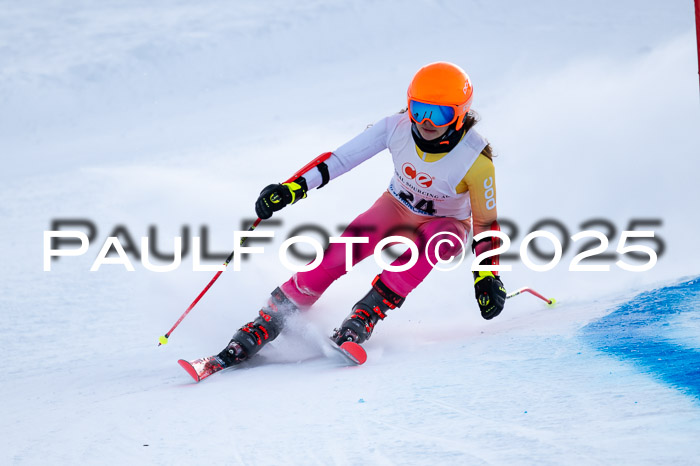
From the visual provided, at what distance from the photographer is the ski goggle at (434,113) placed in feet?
9.72

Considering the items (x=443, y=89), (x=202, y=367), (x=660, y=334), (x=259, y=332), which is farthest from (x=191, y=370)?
(x=660, y=334)

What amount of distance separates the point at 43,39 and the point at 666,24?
7323 mm

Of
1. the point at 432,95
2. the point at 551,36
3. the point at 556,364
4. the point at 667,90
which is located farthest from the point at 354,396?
the point at 551,36

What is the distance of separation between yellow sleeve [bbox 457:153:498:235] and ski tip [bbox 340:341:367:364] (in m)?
0.67

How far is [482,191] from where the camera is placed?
3123 mm

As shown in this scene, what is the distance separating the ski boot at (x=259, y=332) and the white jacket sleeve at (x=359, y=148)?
0.54m

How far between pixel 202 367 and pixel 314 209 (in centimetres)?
267

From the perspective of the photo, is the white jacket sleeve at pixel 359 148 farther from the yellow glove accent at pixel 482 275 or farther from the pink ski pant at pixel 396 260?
the yellow glove accent at pixel 482 275

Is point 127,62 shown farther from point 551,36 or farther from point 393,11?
point 551,36

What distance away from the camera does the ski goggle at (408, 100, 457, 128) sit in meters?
2.96

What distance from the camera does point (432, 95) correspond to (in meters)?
2.94

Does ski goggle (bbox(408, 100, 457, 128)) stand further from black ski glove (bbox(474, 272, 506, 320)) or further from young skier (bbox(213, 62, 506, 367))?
black ski glove (bbox(474, 272, 506, 320))

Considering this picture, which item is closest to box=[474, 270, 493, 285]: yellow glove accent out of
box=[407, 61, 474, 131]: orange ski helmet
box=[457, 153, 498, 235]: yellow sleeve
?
box=[457, 153, 498, 235]: yellow sleeve

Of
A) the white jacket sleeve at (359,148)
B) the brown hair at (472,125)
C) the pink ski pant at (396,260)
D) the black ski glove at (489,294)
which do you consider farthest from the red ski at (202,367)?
the brown hair at (472,125)
